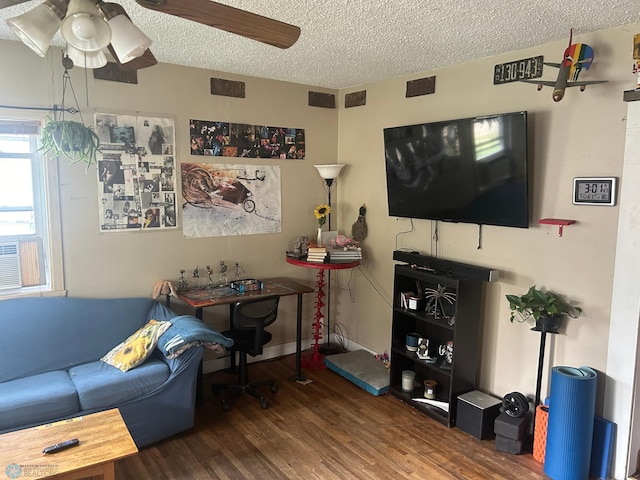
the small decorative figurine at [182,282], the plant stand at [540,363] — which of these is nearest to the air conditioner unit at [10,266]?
the small decorative figurine at [182,282]

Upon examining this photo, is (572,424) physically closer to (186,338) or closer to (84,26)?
(186,338)

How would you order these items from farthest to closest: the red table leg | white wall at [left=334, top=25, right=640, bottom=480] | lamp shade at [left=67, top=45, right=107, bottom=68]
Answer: the red table leg → white wall at [left=334, top=25, right=640, bottom=480] → lamp shade at [left=67, top=45, right=107, bottom=68]

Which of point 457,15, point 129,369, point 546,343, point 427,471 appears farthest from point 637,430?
point 129,369

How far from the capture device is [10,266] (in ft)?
10.7

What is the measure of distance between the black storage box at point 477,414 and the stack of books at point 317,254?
4.93ft

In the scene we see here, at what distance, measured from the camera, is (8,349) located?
293 centimetres

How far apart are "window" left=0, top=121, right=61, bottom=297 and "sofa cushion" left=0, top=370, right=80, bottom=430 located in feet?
2.49

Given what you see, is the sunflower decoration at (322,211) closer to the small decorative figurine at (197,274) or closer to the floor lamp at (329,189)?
the floor lamp at (329,189)

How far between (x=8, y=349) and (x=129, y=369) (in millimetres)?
751

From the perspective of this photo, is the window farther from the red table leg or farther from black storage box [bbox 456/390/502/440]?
black storage box [bbox 456/390/502/440]

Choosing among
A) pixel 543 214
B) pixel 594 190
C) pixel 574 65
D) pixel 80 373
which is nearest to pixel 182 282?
pixel 80 373

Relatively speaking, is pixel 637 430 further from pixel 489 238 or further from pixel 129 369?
pixel 129 369

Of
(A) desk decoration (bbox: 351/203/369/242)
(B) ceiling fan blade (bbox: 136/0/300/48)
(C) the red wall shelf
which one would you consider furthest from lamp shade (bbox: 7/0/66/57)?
(A) desk decoration (bbox: 351/203/369/242)

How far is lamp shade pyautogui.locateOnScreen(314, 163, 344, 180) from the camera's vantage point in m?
4.25
